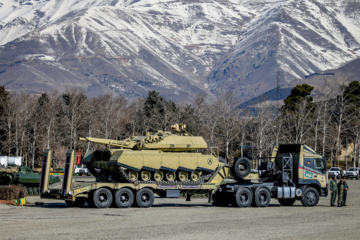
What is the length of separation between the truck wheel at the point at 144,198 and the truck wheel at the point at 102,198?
4.85 feet

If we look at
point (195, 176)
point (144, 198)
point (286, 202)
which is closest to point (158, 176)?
point (144, 198)

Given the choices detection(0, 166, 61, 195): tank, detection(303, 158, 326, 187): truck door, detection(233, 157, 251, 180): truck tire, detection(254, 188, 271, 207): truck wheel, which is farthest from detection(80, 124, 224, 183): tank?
detection(0, 166, 61, 195): tank

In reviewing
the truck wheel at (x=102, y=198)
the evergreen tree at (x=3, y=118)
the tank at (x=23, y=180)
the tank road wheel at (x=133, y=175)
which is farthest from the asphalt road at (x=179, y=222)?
A: the evergreen tree at (x=3, y=118)

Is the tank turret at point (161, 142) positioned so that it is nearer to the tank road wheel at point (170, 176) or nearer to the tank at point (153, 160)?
the tank at point (153, 160)

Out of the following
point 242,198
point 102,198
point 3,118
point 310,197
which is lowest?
point 102,198

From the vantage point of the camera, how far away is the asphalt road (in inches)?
896

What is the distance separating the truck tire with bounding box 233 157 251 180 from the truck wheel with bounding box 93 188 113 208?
7.31m

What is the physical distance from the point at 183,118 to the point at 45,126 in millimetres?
20339

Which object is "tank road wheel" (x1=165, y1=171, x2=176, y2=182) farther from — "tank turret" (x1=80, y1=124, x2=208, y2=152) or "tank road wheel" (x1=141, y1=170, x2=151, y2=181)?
"tank turret" (x1=80, y1=124, x2=208, y2=152)

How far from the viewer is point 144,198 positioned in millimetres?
33594

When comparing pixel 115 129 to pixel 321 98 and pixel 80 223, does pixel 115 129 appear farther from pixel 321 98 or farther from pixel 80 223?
pixel 80 223

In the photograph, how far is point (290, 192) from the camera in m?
35.5

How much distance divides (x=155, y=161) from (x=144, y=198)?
208cm

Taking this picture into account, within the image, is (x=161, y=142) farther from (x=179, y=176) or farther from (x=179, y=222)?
(x=179, y=222)
